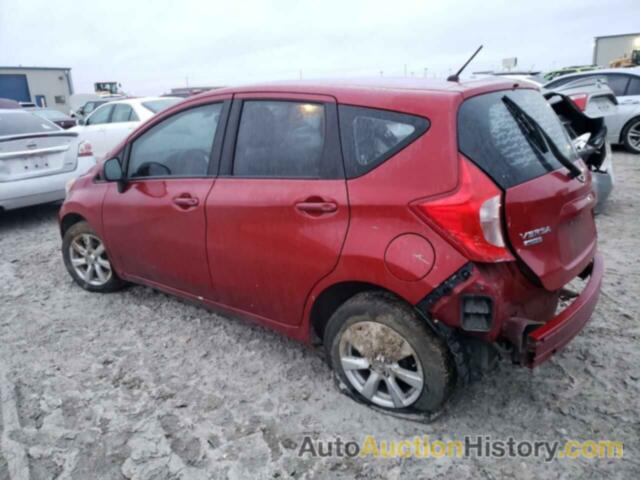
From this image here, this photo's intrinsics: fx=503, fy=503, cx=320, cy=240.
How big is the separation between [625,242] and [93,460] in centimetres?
481

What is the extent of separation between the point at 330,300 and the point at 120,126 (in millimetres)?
8315

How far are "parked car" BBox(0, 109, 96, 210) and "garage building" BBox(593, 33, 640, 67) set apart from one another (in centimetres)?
3264

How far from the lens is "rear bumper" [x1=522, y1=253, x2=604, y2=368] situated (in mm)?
2229

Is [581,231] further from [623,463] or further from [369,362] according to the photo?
[369,362]

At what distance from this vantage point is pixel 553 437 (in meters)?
2.45

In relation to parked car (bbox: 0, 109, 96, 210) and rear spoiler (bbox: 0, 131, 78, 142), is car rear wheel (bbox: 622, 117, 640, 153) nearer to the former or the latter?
parked car (bbox: 0, 109, 96, 210)

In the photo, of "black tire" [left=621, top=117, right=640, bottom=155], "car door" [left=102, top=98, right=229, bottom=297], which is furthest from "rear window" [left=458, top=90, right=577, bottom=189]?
"black tire" [left=621, top=117, right=640, bottom=155]

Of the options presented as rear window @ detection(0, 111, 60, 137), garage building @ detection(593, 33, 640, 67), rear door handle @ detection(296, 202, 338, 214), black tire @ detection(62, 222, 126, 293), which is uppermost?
garage building @ detection(593, 33, 640, 67)

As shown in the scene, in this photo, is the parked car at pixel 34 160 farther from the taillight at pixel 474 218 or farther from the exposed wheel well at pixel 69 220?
the taillight at pixel 474 218

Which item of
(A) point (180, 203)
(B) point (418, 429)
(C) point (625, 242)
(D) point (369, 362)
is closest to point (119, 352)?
(A) point (180, 203)

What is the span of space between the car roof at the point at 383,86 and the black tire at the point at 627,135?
7.98 metres

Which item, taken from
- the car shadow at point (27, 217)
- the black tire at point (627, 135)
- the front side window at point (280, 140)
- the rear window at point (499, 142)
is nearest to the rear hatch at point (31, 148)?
the car shadow at point (27, 217)

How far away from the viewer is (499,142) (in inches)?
91.6

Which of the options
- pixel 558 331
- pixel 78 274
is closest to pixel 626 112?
pixel 558 331
